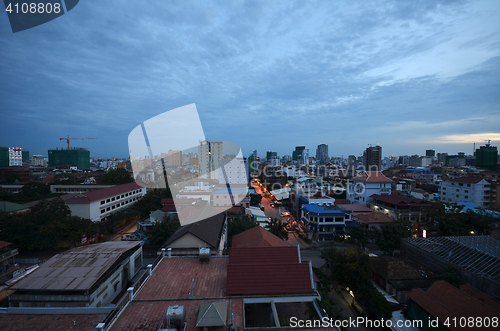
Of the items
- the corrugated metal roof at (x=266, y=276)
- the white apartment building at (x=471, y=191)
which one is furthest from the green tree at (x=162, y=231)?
the white apartment building at (x=471, y=191)

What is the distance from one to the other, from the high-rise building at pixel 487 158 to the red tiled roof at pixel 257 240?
67.8m

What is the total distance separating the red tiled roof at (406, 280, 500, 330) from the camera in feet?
21.8

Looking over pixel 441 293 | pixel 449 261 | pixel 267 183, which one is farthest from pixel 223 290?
pixel 267 183

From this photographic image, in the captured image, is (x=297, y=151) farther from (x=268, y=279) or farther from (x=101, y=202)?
(x=268, y=279)

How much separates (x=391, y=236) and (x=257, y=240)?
8.54 m

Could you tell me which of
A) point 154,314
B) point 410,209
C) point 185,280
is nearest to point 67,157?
point 185,280

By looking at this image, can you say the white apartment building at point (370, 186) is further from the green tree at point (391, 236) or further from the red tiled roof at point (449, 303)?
the red tiled roof at point (449, 303)

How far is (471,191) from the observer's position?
78.7 feet

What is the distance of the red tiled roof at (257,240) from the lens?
34.1 ft

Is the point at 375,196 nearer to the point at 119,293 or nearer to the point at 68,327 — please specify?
the point at 119,293

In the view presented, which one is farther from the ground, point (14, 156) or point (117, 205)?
point (14, 156)

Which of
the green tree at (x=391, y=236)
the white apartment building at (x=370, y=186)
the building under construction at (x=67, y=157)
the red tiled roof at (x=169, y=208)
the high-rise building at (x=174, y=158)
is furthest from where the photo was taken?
the high-rise building at (x=174, y=158)

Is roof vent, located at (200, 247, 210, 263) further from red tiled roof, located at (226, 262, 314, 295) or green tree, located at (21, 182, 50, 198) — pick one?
green tree, located at (21, 182, 50, 198)

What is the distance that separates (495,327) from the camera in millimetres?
6184
